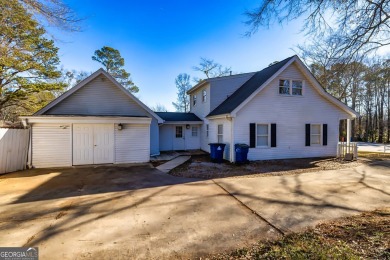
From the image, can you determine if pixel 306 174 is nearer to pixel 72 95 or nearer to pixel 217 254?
pixel 217 254

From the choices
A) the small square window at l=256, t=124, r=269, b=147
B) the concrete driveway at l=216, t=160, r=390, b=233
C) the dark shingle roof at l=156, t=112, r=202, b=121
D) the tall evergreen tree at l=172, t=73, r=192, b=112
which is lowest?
the concrete driveway at l=216, t=160, r=390, b=233

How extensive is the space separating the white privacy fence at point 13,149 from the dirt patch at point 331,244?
10.5m

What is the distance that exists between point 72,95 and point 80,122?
2.34 m

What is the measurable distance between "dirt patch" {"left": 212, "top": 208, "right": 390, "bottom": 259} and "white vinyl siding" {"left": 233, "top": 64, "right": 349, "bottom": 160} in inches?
301

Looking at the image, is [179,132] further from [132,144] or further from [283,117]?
[283,117]

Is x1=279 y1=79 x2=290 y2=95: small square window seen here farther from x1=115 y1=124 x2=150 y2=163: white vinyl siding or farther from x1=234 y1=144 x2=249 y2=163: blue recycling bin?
x1=115 y1=124 x2=150 y2=163: white vinyl siding

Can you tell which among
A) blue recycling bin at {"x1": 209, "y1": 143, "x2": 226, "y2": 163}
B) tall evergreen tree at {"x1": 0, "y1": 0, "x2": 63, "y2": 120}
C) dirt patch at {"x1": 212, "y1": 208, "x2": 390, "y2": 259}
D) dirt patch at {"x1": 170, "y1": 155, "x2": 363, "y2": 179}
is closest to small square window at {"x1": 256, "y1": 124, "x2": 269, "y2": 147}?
dirt patch at {"x1": 170, "y1": 155, "x2": 363, "y2": 179}

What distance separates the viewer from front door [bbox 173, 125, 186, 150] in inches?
663

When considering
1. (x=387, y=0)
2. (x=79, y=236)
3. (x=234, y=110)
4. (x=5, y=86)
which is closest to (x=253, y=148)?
(x=234, y=110)

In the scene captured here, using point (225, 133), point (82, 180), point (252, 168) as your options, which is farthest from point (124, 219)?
point (225, 133)

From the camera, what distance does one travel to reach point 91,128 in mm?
10812

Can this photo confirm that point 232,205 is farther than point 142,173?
No

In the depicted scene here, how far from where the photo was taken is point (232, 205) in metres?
5.33

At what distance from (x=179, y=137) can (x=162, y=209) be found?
12.0 metres
